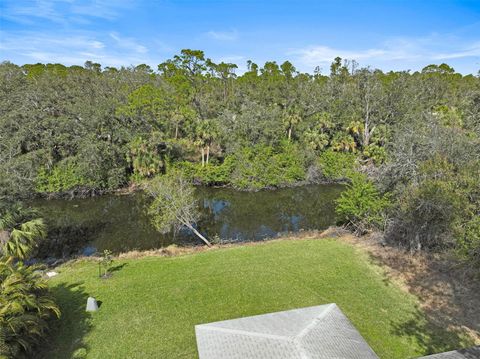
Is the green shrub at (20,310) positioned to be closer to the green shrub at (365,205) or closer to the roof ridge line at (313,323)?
the roof ridge line at (313,323)

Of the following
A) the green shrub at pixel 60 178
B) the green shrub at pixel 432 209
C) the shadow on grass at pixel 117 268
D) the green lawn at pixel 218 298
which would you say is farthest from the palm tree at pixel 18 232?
the green shrub at pixel 432 209

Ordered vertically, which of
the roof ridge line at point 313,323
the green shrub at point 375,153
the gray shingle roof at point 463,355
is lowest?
the roof ridge line at point 313,323

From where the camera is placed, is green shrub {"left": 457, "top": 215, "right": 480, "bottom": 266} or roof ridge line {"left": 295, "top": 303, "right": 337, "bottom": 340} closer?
roof ridge line {"left": 295, "top": 303, "right": 337, "bottom": 340}

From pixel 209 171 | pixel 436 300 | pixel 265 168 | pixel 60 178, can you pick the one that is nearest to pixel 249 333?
pixel 436 300

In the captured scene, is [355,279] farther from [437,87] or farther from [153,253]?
[437,87]

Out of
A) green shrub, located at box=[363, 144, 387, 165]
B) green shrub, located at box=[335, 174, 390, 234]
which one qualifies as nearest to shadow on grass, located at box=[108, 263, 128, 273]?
green shrub, located at box=[335, 174, 390, 234]

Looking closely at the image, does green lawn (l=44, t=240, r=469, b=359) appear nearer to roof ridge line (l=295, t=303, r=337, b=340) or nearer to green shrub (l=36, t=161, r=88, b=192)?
roof ridge line (l=295, t=303, r=337, b=340)
